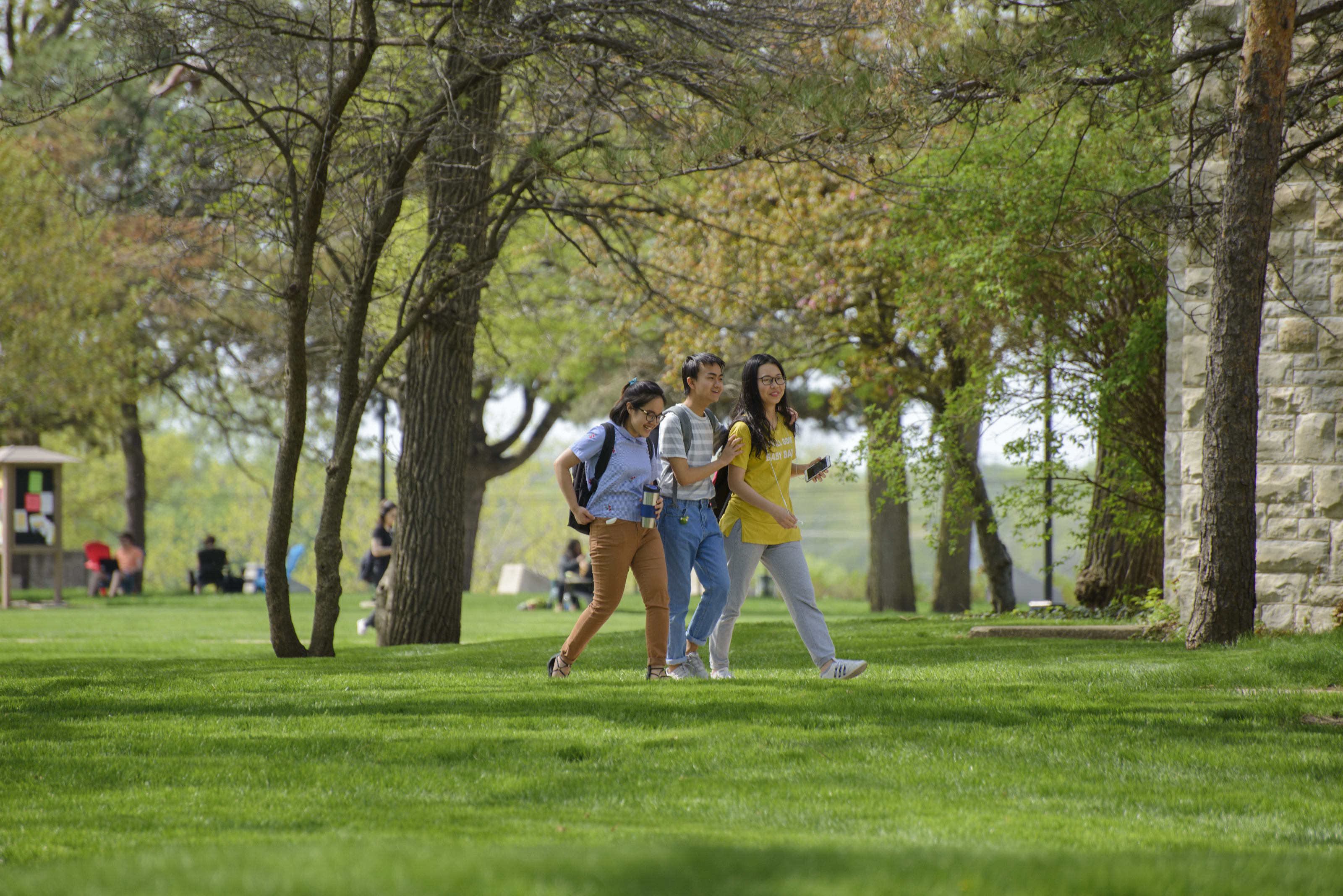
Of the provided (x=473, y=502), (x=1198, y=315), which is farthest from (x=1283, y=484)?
(x=473, y=502)

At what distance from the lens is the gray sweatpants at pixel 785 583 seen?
7.71 meters

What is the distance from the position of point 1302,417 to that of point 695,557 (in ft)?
19.4

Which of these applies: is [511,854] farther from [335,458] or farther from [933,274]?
[933,274]

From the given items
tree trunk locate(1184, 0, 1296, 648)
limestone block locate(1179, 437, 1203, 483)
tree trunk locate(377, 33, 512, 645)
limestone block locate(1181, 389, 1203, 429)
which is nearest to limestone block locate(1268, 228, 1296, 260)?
limestone block locate(1181, 389, 1203, 429)

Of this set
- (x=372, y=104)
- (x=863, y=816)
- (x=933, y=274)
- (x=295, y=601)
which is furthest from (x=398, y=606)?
(x=295, y=601)

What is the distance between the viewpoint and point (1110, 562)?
53.8 ft

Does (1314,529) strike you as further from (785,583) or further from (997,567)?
(997,567)

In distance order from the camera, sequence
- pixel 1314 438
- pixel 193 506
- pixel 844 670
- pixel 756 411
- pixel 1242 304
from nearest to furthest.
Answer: pixel 756 411 → pixel 844 670 → pixel 1242 304 → pixel 1314 438 → pixel 193 506

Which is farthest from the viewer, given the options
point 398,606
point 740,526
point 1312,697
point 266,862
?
point 398,606

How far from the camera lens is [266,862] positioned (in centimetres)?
351

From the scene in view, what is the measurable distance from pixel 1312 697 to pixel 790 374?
1511cm

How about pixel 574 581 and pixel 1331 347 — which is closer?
pixel 1331 347

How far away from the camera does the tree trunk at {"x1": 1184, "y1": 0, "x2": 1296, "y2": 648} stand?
30.1 feet

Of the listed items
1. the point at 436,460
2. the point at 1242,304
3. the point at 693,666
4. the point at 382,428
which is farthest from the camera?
the point at 382,428
